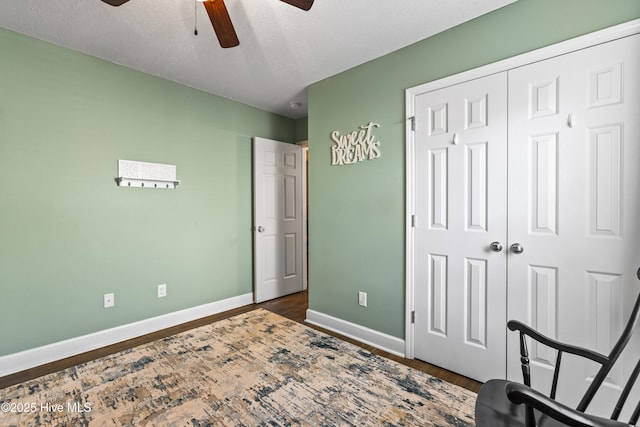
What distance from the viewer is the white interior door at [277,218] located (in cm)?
371

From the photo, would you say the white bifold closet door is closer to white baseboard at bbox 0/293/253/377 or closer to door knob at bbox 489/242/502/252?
door knob at bbox 489/242/502/252

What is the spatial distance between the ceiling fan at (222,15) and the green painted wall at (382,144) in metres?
1.23

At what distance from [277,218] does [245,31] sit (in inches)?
89.9

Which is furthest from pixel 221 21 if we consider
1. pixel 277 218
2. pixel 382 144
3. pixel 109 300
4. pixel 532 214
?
pixel 277 218

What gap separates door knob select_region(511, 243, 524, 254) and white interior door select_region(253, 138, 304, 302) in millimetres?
2704

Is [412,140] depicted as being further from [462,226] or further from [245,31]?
[245,31]

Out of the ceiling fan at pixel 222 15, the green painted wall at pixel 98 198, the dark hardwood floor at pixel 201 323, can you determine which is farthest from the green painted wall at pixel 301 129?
the ceiling fan at pixel 222 15

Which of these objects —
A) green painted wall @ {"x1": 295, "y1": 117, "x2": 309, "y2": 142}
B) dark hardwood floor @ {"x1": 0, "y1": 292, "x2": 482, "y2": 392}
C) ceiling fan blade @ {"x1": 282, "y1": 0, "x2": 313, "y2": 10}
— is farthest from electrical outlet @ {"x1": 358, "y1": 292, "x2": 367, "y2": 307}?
green painted wall @ {"x1": 295, "y1": 117, "x2": 309, "y2": 142}

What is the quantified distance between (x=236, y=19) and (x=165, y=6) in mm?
432

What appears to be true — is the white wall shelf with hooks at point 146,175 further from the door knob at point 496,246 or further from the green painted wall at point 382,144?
the door knob at point 496,246

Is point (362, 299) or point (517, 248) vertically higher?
point (517, 248)

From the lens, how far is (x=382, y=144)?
2504 mm

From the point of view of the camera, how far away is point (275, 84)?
3033mm

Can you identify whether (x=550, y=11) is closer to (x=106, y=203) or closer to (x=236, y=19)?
(x=236, y=19)
